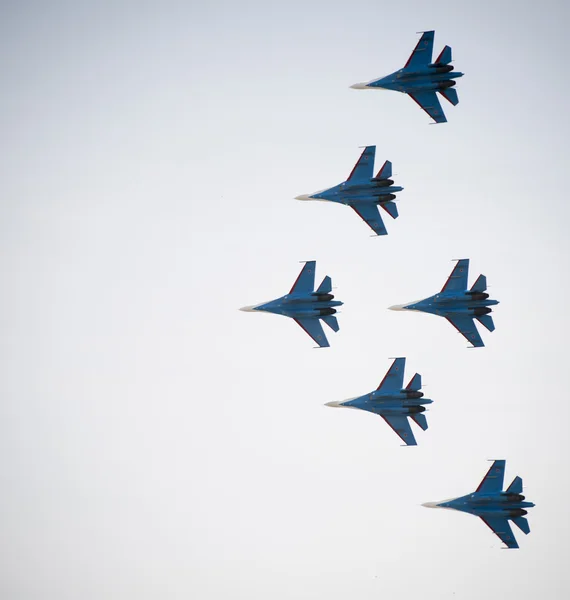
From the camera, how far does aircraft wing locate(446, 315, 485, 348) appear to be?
592 feet

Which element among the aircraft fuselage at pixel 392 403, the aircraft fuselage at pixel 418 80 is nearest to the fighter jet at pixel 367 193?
the aircraft fuselage at pixel 418 80

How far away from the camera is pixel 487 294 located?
179000 millimetres

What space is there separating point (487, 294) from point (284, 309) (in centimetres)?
1737

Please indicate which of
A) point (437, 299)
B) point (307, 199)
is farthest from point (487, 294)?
point (307, 199)

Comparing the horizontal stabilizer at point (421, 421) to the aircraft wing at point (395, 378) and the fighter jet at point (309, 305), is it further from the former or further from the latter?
the fighter jet at point (309, 305)

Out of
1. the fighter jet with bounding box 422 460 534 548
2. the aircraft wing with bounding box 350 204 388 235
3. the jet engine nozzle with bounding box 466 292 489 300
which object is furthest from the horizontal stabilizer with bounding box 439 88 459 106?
the fighter jet with bounding box 422 460 534 548

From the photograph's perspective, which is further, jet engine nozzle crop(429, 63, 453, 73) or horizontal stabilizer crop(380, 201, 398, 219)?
horizontal stabilizer crop(380, 201, 398, 219)

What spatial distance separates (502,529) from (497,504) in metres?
2.37

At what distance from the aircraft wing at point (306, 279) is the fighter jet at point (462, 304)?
7206 mm

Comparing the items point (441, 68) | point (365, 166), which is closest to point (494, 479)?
point (365, 166)

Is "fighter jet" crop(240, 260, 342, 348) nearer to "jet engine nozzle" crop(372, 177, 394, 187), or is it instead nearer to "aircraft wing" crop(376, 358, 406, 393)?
"aircraft wing" crop(376, 358, 406, 393)

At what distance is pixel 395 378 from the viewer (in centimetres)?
18025

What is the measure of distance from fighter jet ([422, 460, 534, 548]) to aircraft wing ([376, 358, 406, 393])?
1021cm

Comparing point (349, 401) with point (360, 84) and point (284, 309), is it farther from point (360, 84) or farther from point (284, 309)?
point (360, 84)
